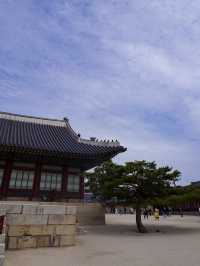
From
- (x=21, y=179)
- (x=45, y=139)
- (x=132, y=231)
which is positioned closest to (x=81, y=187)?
(x=21, y=179)

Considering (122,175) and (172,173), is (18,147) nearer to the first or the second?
(122,175)

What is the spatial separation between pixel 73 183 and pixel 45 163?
280 centimetres

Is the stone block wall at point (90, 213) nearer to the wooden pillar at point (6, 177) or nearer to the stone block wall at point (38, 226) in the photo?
the wooden pillar at point (6, 177)

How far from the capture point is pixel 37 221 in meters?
10.5

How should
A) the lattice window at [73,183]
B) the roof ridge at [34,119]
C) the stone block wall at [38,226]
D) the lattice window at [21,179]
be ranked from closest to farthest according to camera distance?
1. the stone block wall at [38,226]
2. the lattice window at [21,179]
3. the lattice window at [73,183]
4. the roof ridge at [34,119]

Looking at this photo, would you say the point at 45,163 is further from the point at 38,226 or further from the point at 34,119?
the point at 38,226

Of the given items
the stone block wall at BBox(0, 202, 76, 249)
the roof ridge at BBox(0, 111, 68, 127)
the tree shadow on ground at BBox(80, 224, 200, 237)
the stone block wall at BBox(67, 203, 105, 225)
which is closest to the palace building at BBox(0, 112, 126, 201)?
the stone block wall at BBox(67, 203, 105, 225)

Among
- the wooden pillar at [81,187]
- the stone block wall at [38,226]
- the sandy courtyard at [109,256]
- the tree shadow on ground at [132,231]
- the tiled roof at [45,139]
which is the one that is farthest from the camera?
the wooden pillar at [81,187]

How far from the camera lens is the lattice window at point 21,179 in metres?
20.4

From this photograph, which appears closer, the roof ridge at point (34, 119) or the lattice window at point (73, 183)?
the lattice window at point (73, 183)

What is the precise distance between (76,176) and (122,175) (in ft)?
19.1

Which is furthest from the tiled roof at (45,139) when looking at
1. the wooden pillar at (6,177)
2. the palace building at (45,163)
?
the wooden pillar at (6,177)

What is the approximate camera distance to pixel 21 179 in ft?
67.6

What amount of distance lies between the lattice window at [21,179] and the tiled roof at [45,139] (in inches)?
89.2
